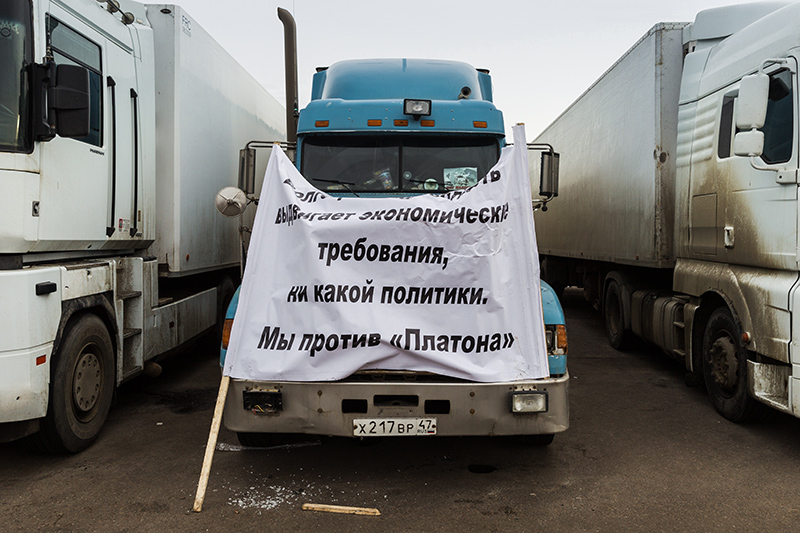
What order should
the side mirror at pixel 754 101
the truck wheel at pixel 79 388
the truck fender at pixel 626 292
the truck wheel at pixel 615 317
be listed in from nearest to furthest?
the truck wheel at pixel 79 388 < the side mirror at pixel 754 101 < the truck fender at pixel 626 292 < the truck wheel at pixel 615 317

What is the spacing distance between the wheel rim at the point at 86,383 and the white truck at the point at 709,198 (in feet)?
17.5

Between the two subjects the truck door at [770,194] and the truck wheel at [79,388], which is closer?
the truck wheel at [79,388]

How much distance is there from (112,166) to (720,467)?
17.8 feet

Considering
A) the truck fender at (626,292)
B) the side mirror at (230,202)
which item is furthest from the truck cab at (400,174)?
the truck fender at (626,292)

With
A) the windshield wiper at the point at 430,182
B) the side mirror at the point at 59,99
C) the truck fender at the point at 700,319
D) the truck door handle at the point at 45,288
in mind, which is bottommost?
the truck fender at the point at 700,319

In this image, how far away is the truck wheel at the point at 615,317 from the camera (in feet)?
29.4

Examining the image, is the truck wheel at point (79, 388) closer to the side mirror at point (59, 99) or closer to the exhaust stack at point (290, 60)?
the side mirror at point (59, 99)

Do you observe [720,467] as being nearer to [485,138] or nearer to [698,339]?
[698,339]

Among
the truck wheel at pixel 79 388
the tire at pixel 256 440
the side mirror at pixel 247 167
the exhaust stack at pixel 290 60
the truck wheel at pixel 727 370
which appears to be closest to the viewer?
the truck wheel at pixel 79 388

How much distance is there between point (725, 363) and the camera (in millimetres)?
5789

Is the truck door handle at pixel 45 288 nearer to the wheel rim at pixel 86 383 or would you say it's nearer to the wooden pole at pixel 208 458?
the wheel rim at pixel 86 383

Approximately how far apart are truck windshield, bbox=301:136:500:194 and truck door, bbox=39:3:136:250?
5.30ft

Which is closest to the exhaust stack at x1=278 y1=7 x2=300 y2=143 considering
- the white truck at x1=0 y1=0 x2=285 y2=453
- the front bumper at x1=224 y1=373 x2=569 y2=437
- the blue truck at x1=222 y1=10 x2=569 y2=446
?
the blue truck at x1=222 y1=10 x2=569 y2=446

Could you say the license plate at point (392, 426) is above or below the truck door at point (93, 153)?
below
